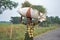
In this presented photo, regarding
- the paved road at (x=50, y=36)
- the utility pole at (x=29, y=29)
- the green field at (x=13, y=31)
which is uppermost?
the utility pole at (x=29, y=29)

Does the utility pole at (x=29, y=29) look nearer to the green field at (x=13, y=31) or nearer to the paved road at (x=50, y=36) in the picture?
the green field at (x=13, y=31)

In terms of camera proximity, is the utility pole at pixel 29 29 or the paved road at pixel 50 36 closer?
the utility pole at pixel 29 29

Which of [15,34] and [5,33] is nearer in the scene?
[5,33]

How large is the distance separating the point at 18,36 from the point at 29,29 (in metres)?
1.40

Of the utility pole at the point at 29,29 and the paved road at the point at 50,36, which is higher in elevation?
the utility pole at the point at 29,29

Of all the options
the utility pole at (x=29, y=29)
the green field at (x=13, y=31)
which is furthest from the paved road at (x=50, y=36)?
the utility pole at (x=29, y=29)

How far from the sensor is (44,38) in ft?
12.4

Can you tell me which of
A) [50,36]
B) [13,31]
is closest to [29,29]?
[13,31]

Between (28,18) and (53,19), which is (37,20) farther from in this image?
(53,19)

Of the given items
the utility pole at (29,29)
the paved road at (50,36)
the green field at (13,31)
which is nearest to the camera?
the utility pole at (29,29)

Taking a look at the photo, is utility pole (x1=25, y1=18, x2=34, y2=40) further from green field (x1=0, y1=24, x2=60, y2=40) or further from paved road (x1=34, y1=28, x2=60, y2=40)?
paved road (x1=34, y1=28, x2=60, y2=40)

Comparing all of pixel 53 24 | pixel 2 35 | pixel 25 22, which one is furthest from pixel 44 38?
pixel 25 22

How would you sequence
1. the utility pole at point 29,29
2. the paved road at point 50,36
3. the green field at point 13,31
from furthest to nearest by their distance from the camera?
the paved road at point 50,36 → the green field at point 13,31 → the utility pole at point 29,29

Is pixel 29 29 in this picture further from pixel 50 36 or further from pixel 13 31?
pixel 50 36
